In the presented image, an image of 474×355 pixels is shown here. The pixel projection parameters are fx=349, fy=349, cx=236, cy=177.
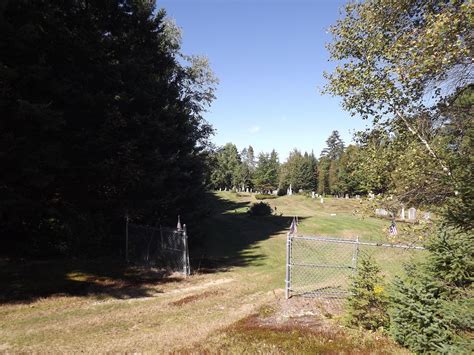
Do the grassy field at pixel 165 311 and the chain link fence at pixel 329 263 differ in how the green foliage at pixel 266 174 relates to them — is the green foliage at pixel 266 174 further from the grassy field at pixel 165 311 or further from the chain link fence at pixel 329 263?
the grassy field at pixel 165 311

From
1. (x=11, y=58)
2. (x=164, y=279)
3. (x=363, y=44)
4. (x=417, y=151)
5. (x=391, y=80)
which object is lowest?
(x=164, y=279)

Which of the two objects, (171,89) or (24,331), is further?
(171,89)

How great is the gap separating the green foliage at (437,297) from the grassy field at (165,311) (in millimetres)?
544

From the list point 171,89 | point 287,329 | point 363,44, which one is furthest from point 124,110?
point 287,329

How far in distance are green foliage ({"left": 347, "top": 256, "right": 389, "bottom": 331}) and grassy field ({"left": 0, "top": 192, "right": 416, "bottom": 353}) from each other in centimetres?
39

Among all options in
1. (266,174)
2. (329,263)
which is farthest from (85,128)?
Answer: (266,174)

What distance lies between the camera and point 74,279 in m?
14.6

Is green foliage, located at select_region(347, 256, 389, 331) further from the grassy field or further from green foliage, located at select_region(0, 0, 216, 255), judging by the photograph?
green foliage, located at select_region(0, 0, 216, 255)

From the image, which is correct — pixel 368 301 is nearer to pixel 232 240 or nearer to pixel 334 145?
pixel 232 240

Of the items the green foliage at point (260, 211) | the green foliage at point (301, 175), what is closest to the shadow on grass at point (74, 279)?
the green foliage at point (260, 211)

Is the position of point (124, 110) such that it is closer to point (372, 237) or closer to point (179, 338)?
point (179, 338)

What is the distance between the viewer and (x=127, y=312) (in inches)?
419

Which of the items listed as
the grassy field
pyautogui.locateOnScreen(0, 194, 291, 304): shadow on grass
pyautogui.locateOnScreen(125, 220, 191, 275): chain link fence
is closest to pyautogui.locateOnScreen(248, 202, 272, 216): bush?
pyautogui.locateOnScreen(0, 194, 291, 304): shadow on grass

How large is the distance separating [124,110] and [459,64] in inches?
634
